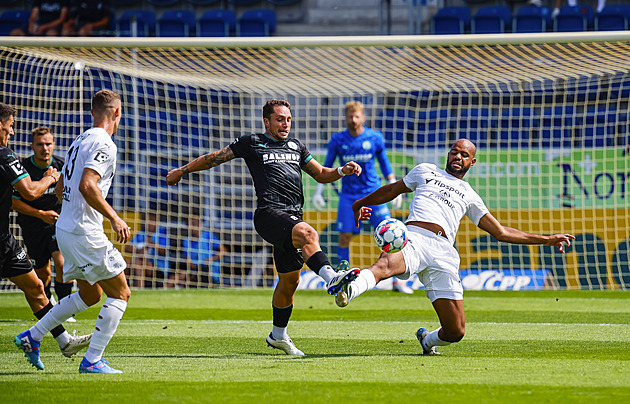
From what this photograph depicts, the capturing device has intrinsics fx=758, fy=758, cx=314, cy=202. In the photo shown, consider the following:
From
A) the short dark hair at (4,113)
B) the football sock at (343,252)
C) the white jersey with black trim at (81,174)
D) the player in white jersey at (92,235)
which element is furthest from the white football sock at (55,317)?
the football sock at (343,252)

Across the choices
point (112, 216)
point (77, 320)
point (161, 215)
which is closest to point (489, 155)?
point (161, 215)

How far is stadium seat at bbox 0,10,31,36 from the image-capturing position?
65.0ft

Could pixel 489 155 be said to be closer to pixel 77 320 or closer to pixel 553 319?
pixel 553 319

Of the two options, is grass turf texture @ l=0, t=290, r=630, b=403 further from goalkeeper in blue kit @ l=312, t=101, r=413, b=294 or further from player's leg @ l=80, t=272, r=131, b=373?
goalkeeper in blue kit @ l=312, t=101, r=413, b=294

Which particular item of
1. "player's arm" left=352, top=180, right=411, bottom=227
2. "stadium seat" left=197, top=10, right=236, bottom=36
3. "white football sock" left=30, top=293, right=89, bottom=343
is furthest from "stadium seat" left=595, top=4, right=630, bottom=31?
"white football sock" left=30, top=293, right=89, bottom=343

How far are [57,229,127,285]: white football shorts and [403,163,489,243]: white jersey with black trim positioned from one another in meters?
2.33

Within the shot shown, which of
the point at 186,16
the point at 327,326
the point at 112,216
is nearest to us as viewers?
the point at 112,216

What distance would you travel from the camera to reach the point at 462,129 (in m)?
14.8

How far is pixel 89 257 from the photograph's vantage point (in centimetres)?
488

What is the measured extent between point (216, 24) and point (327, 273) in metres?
15.2

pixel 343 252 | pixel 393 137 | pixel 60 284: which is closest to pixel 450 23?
pixel 393 137

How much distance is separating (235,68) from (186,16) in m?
7.57

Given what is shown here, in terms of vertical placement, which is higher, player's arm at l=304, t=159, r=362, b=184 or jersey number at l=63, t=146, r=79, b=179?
jersey number at l=63, t=146, r=79, b=179

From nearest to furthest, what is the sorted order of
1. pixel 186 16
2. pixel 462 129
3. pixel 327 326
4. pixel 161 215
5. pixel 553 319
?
pixel 327 326 < pixel 553 319 < pixel 161 215 < pixel 462 129 < pixel 186 16
